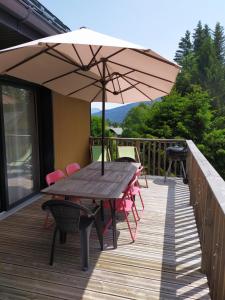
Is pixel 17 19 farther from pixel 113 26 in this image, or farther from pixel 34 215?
pixel 113 26

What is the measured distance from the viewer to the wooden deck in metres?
2.25

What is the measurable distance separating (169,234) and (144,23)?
13.1 meters

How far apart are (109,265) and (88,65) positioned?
2170 millimetres

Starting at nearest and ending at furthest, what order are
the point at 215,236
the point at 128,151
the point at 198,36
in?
1. the point at 215,236
2. the point at 128,151
3. the point at 198,36

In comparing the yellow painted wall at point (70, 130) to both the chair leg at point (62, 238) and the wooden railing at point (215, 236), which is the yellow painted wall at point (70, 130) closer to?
the chair leg at point (62, 238)

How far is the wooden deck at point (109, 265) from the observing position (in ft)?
7.39

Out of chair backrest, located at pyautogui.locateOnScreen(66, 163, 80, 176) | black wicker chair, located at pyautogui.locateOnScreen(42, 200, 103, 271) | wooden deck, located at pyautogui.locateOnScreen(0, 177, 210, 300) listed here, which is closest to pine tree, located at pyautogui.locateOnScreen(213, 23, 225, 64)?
chair backrest, located at pyautogui.locateOnScreen(66, 163, 80, 176)

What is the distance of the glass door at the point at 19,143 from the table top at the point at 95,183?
1.26m

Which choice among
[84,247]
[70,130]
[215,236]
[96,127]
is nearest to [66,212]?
[84,247]

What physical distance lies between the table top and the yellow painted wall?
1.60 meters

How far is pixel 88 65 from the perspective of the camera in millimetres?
2998

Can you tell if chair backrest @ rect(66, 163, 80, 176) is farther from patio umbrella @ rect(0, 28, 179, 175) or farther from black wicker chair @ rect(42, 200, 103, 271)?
black wicker chair @ rect(42, 200, 103, 271)

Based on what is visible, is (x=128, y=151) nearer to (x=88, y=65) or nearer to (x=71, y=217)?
(x=88, y=65)

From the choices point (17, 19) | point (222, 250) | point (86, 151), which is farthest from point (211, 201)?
point (86, 151)
